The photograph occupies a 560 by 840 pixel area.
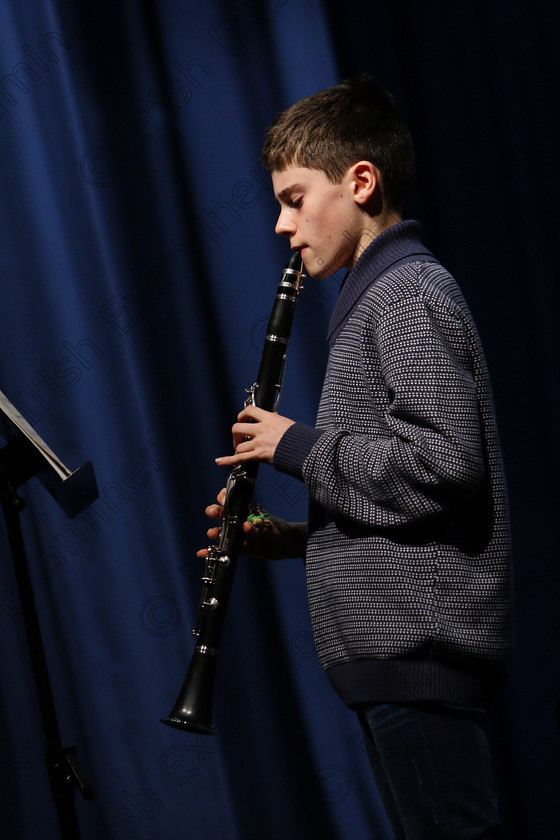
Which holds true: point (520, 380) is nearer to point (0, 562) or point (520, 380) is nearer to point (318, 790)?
point (318, 790)

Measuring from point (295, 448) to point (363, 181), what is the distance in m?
0.43

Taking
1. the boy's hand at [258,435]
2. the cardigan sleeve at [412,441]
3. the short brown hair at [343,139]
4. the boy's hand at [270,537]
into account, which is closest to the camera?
the cardigan sleeve at [412,441]

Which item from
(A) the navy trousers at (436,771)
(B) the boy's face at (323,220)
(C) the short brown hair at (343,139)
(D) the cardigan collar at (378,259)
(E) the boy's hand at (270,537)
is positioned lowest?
(A) the navy trousers at (436,771)

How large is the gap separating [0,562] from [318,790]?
0.94 meters

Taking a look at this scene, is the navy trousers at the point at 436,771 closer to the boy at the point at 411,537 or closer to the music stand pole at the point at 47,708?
the boy at the point at 411,537

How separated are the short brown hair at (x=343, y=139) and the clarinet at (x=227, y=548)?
0.17 metres

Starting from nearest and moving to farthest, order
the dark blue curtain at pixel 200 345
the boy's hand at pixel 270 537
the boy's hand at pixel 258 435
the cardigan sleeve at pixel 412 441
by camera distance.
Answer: the cardigan sleeve at pixel 412 441, the boy's hand at pixel 258 435, the boy's hand at pixel 270 537, the dark blue curtain at pixel 200 345

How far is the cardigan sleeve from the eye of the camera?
983 millimetres

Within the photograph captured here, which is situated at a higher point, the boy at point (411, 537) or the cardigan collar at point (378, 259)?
the cardigan collar at point (378, 259)

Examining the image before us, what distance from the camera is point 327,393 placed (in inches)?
45.2

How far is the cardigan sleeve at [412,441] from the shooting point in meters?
0.98

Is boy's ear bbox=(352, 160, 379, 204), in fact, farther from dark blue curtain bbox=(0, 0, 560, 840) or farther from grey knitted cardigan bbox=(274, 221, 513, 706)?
dark blue curtain bbox=(0, 0, 560, 840)

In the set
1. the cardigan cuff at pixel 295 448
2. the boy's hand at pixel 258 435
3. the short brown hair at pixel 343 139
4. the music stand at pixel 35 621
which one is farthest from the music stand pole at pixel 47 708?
the short brown hair at pixel 343 139

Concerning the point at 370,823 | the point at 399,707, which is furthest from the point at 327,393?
the point at 370,823
